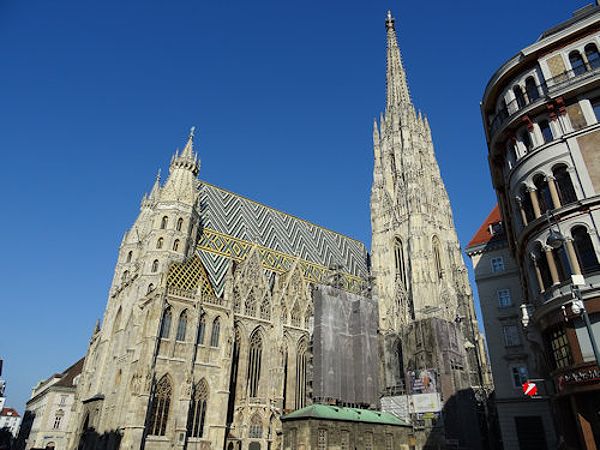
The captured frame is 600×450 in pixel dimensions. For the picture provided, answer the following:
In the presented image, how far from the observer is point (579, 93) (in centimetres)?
1432

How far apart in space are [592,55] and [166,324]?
2816cm

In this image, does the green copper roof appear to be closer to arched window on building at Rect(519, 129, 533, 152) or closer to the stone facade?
the stone facade

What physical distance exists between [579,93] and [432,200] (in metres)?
32.9

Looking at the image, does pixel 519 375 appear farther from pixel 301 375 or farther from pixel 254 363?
pixel 254 363

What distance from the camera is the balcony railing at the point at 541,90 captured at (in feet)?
46.9

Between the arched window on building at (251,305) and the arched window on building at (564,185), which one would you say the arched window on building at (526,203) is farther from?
the arched window on building at (251,305)

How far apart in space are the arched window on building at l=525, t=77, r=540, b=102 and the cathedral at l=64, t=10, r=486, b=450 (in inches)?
963

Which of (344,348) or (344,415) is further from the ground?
(344,348)

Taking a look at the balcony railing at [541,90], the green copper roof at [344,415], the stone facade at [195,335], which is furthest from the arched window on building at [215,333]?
the balcony railing at [541,90]

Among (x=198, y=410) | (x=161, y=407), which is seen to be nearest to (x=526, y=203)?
(x=198, y=410)

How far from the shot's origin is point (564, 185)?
14078 millimetres

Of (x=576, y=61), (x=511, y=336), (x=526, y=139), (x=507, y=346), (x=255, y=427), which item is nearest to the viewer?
(x=576, y=61)

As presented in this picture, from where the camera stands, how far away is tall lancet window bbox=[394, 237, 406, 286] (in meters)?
43.5

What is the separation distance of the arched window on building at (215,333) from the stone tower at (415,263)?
16398 mm
